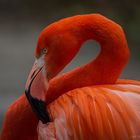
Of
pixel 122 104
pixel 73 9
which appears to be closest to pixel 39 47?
pixel 122 104

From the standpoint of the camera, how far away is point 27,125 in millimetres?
1926

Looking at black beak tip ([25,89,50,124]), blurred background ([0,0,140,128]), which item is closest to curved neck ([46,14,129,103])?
black beak tip ([25,89,50,124])

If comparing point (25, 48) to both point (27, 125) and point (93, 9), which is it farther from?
point (27, 125)

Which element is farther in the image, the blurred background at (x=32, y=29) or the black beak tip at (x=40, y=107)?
the blurred background at (x=32, y=29)

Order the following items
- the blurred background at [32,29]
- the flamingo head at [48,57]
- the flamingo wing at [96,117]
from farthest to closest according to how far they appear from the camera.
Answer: the blurred background at [32,29] < the flamingo head at [48,57] < the flamingo wing at [96,117]

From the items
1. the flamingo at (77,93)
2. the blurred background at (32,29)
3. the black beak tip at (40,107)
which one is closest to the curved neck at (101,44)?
the flamingo at (77,93)

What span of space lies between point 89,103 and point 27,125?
0.30 meters

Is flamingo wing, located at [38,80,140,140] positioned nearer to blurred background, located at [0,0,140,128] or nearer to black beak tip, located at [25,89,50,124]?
black beak tip, located at [25,89,50,124]

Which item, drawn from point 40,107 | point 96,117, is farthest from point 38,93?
point 96,117

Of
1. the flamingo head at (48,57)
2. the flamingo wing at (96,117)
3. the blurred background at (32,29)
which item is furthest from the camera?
the blurred background at (32,29)

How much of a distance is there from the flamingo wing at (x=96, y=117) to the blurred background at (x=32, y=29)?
1.80 metres

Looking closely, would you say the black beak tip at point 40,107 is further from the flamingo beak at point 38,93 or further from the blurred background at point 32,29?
the blurred background at point 32,29

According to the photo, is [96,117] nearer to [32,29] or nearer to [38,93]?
[38,93]

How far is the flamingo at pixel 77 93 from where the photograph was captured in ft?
5.56
